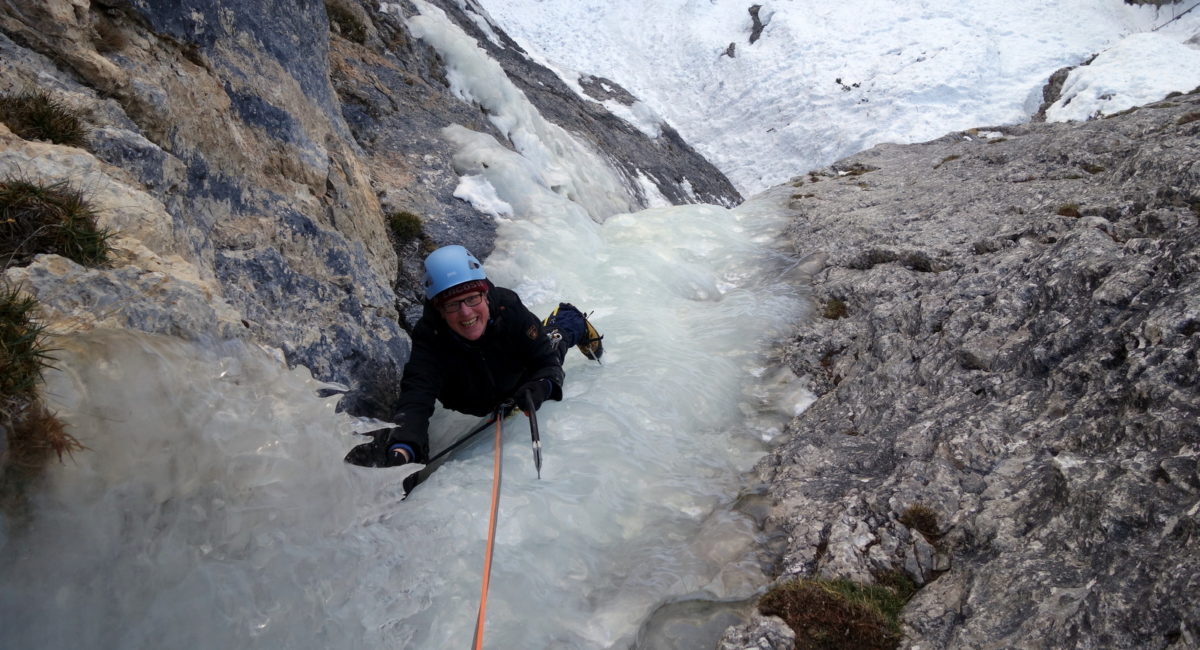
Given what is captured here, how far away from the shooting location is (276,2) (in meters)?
8.10

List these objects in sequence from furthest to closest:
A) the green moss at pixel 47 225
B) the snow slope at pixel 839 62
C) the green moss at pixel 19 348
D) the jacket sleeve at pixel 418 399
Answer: the snow slope at pixel 839 62 < the jacket sleeve at pixel 418 399 < the green moss at pixel 47 225 < the green moss at pixel 19 348

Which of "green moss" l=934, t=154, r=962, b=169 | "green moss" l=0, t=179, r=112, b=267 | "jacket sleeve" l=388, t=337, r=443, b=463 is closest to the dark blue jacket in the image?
"jacket sleeve" l=388, t=337, r=443, b=463

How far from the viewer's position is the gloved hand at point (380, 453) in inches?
208

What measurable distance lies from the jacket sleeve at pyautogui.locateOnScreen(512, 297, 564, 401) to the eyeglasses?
544 mm

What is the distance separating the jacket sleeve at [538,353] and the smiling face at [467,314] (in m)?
0.42

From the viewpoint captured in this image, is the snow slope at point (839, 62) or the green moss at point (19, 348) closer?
the green moss at point (19, 348)

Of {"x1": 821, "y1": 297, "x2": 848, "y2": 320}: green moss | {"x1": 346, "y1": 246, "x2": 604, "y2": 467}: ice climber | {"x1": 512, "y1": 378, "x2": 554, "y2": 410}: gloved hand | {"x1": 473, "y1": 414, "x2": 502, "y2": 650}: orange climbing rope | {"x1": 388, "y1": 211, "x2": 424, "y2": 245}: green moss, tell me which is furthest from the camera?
{"x1": 388, "y1": 211, "x2": 424, "y2": 245}: green moss

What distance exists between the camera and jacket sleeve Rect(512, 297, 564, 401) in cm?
629

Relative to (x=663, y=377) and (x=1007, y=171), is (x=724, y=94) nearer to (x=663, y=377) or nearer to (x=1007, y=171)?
(x=1007, y=171)

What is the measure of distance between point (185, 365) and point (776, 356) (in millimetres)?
6439

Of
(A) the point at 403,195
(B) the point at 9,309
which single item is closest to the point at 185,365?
(B) the point at 9,309

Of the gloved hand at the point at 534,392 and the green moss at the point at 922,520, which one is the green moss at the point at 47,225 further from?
the green moss at the point at 922,520

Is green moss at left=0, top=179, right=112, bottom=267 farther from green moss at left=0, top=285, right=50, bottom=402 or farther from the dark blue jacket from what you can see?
the dark blue jacket

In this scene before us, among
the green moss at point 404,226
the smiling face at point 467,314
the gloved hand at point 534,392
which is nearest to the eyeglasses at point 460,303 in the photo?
the smiling face at point 467,314
